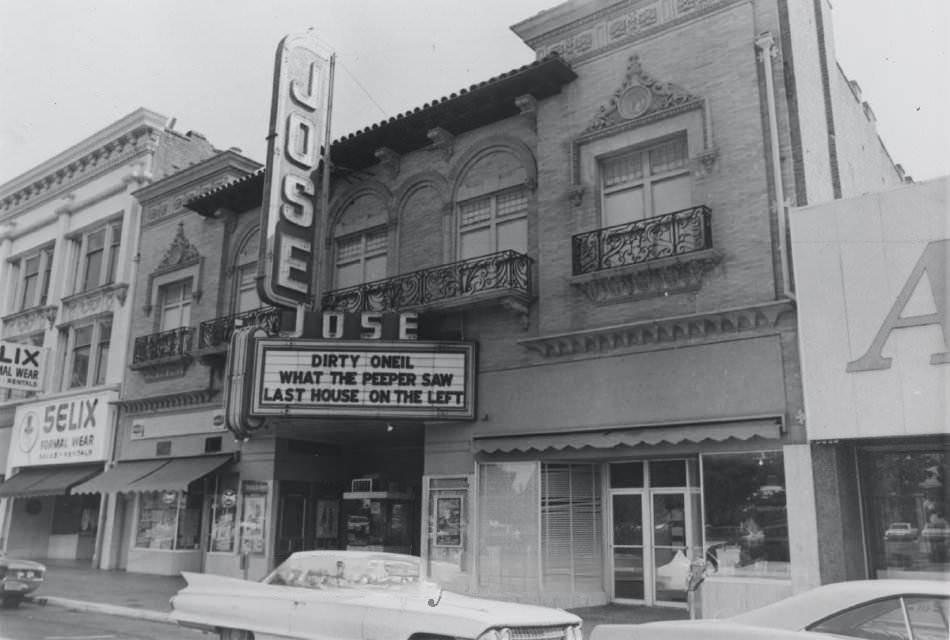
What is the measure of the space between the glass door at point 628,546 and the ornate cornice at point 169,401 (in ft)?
38.4

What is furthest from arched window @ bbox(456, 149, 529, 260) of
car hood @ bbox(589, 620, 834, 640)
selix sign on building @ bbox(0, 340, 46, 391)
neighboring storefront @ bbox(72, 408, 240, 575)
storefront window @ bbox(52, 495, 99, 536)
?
selix sign on building @ bbox(0, 340, 46, 391)

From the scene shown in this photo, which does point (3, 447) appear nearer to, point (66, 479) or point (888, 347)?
point (66, 479)

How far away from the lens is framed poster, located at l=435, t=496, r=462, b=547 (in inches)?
A: 644

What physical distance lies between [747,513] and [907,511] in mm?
2295

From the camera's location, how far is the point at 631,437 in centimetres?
1405

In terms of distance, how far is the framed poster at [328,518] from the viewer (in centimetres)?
2089

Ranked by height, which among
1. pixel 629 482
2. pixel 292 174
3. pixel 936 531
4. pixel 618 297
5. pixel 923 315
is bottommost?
pixel 936 531

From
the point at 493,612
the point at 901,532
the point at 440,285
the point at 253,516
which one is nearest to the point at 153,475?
the point at 253,516

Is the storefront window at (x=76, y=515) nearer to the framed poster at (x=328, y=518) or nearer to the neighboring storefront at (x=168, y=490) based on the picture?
the neighboring storefront at (x=168, y=490)

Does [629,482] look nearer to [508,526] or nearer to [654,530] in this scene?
[654,530]

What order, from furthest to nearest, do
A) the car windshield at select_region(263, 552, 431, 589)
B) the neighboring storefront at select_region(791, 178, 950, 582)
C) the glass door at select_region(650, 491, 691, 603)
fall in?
the glass door at select_region(650, 491, 691, 603), the neighboring storefront at select_region(791, 178, 950, 582), the car windshield at select_region(263, 552, 431, 589)

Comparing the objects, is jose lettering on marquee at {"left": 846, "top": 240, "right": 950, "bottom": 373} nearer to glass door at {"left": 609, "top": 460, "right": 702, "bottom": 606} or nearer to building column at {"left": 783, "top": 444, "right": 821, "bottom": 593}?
building column at {"left": 783, "top": 444, "right": 821, "bottom": 593}

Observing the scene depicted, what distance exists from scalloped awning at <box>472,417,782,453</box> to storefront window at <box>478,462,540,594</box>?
18.0 inches

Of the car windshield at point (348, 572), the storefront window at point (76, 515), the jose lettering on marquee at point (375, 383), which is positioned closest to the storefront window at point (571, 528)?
the jose lettering on marquee at point (375, 383)
